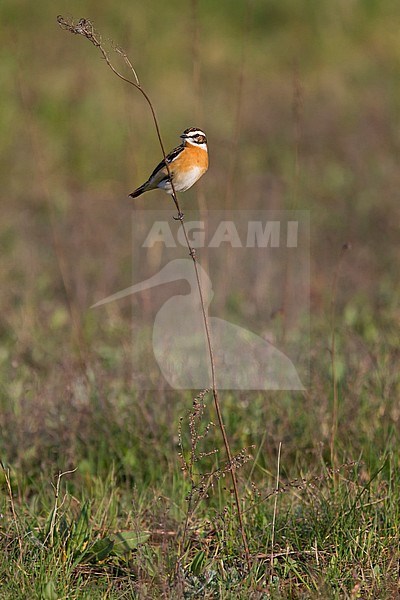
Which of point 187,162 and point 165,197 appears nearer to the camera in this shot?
point 187,162

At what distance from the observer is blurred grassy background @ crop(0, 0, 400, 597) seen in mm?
3574

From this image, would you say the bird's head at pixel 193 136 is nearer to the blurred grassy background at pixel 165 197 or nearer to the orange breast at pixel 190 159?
the orange breast at pixel 190 159

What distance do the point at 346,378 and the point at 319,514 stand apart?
3.68 feet

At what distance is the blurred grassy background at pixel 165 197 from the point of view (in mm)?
3574

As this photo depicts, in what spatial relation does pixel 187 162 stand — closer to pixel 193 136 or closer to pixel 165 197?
pixel 193 136

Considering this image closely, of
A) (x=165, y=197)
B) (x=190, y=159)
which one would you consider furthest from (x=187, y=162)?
(x=165, y=197)

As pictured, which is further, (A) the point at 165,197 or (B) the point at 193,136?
(A) the point at 165,197

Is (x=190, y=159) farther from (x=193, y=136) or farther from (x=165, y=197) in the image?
(x=165, y=197)

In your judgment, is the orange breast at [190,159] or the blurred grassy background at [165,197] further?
the blurred grassy background at [165,197]

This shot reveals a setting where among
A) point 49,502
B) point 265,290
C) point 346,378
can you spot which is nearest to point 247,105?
point 265,290

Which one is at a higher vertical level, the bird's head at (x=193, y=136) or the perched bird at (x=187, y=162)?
the bird's head at (x=193, y=136)

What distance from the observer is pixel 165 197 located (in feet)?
25.5

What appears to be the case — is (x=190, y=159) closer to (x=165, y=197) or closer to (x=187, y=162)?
(x=187, y=162)

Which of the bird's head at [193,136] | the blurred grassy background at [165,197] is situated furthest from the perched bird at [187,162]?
the blurred grassy background at [165,197]
